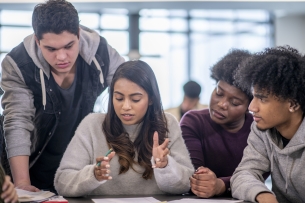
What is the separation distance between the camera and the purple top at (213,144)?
8.77 feet

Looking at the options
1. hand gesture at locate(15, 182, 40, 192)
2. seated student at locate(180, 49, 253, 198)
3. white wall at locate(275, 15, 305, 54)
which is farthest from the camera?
white wall at locate(275, 15, 305, 54)

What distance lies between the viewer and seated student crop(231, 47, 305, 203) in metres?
2.16

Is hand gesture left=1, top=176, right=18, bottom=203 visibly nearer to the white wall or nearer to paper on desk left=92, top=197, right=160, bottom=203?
paper on desk left=92, top=197, right=160, bottom=203

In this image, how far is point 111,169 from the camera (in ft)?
7.65

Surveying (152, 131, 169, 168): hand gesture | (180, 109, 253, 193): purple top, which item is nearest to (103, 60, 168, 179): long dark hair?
(152, 131, 169, 168): hand gesture

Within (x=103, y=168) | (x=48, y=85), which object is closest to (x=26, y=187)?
(x=103, y=168)

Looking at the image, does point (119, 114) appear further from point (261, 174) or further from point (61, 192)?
point (261, 174)

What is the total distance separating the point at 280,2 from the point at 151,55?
6.84ft

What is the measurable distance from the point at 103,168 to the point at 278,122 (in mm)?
722

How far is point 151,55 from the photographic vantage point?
27.0ft

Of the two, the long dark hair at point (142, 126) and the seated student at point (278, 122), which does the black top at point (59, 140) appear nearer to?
the long dark hair at point (142, 126)

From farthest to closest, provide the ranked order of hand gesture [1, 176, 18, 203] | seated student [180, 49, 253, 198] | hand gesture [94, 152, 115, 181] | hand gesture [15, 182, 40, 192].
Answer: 1. seated student [180, 49, 253, 198]
2. hand gesture [15, 182, 40, 192]
3. hand gesture [94, 152, 115, 181]
4. hand gesture [1, 176, 18, 203]

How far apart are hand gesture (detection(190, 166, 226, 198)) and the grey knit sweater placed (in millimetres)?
51

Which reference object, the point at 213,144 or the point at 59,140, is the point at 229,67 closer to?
the point at 213,144
